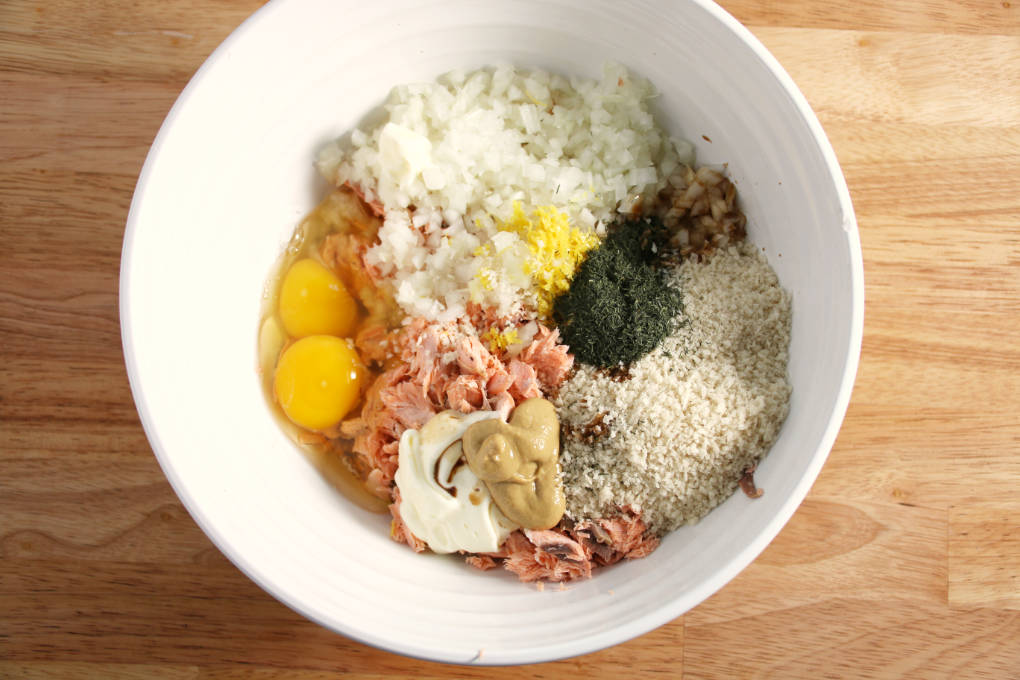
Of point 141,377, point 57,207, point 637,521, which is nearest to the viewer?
point 141,377

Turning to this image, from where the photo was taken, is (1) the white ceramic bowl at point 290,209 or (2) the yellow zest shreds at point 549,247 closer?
(1) the white ceramic bowl at point 290,209

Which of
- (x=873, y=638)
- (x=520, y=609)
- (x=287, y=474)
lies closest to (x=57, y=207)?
(x=287, y=474)

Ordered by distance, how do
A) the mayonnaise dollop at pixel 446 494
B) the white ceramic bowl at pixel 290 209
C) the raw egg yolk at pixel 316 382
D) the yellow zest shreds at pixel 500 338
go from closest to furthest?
the white ceramic bowl at pixel 290 209 < the mayonnaise dollop at pixel 446 494 < the yellow zest shreds at pixel 500 338 < the raw egg yolk at pixel 316 382

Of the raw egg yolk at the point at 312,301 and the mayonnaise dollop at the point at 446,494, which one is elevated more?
the raw egg yolk at the point at 312,301

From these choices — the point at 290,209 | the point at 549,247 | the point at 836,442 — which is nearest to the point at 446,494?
the point at 549,247

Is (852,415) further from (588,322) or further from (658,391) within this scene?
(588,322)

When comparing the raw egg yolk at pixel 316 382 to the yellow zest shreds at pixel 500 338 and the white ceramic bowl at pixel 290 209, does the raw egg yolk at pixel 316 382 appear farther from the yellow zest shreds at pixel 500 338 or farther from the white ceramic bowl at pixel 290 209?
the yellow zest shreds at pixel 500 338

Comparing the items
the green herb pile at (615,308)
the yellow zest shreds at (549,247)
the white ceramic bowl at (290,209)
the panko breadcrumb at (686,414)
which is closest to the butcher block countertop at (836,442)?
the white ceramic bowl at (290,209)

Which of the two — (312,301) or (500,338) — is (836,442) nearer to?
(500,338)
